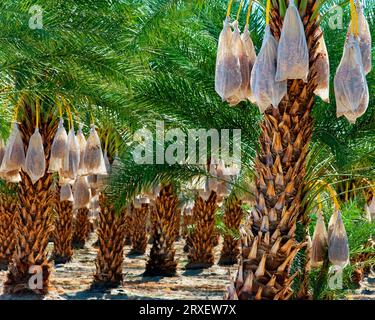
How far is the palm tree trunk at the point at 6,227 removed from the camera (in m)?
14.8

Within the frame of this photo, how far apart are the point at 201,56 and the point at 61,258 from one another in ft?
35.8

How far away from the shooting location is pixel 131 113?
8211 mm

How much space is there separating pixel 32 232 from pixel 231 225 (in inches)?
301

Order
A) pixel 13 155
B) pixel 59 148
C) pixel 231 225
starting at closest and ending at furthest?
1. pixel 13 155
2. pixel 59 148
3. pixel 231 225

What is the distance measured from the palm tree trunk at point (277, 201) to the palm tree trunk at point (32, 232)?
18.4ft

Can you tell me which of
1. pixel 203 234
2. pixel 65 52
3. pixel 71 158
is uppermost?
pixel 65 52

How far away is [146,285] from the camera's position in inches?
552

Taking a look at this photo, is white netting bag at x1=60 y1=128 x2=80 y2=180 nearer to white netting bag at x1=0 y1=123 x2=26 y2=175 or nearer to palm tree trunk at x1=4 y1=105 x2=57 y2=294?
white netting bag at x1=0 y1=123 x2=26 y2=175

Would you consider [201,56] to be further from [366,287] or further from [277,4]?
[366,287]

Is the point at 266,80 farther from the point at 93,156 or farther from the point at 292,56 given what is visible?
the point at 93,156

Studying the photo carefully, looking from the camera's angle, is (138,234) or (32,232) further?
(138,234)

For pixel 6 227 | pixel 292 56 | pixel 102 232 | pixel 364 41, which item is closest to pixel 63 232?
pixel 6 227

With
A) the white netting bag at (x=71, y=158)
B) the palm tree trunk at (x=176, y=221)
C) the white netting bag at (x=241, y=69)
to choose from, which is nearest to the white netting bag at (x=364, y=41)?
the white netting bag at (x=241, y=69)

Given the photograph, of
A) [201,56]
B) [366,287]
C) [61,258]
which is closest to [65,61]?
[201,56]
